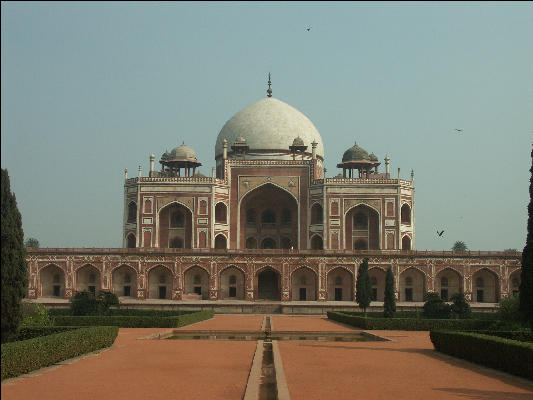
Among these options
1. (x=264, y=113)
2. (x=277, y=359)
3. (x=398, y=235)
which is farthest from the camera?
(x=264, y=113)

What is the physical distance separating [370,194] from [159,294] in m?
14.4

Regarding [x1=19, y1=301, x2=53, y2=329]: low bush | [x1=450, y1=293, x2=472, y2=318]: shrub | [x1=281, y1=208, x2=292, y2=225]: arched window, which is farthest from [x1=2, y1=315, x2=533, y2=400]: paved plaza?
[x1=281, y1=208, x2=292, y2=225]: arched window

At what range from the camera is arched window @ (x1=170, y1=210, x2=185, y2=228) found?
42.7 meters

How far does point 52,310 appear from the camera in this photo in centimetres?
2647

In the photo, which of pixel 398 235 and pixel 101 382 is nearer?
pixel 101 382

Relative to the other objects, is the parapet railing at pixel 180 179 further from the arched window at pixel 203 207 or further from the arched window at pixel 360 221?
the arched window at pixel 360 221

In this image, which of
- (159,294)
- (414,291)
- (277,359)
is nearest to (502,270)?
(414,291)

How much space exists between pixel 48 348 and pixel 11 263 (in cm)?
190

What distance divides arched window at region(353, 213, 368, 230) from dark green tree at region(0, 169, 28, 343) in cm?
3346

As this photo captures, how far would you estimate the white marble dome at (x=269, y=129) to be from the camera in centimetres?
4684

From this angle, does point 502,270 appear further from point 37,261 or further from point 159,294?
point 37,261

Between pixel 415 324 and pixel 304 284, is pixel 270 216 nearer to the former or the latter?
pixel 304 284

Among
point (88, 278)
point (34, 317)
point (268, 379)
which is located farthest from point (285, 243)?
point (268, 379)

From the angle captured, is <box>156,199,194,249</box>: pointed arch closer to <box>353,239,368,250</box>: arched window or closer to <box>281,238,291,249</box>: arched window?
<box>281,238,291,249</box>: arched window
